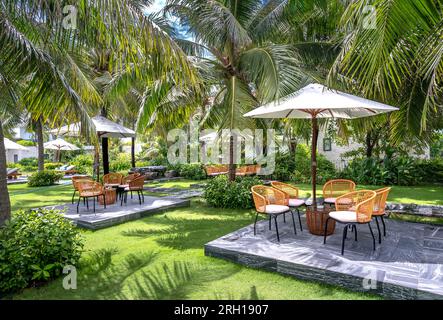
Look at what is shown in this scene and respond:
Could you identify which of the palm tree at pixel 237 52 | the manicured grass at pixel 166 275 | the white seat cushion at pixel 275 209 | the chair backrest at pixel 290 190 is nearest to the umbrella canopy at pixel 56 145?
the palm tree at pixel 237 52

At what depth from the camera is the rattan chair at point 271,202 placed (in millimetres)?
5732

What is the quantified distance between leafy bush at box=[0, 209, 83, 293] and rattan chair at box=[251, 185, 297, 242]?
325cm

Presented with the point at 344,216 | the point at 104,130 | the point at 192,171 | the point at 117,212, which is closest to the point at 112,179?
the point at 104,130

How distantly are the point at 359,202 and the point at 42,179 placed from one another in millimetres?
17591

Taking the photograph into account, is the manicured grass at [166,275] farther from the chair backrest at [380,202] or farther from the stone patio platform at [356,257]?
the chair backrest at [380,202]

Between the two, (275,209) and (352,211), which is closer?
Answer: (352,211)

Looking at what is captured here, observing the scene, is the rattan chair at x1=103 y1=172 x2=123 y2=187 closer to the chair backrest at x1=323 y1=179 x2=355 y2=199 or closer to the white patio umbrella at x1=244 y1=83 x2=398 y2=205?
the white patio umbrella at x1=244 y1=83 x2=398 y2=205

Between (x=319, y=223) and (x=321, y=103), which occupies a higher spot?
(x=321, y=103)

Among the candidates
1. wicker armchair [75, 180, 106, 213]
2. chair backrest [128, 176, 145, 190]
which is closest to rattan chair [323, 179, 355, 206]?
chair backrest [128, 176, 145, 190]

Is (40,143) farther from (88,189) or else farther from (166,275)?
(166,275)

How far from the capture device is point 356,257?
4.73 meters

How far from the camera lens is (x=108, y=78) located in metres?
11.4

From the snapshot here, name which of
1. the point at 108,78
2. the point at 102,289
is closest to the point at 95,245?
the point at 102,289
